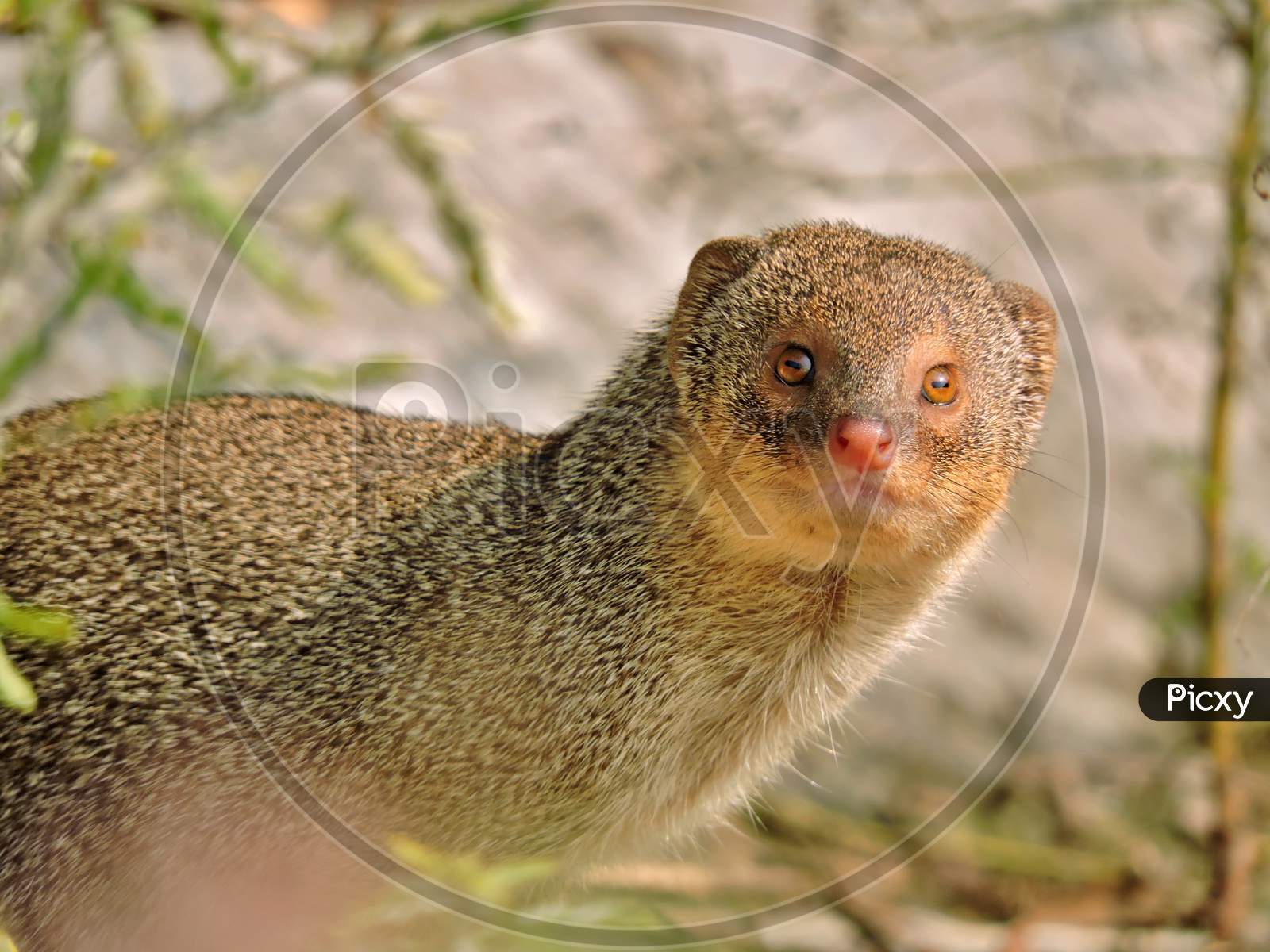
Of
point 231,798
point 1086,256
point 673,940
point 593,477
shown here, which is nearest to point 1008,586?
point 1086,256

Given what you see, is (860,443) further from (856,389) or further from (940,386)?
(940,386)

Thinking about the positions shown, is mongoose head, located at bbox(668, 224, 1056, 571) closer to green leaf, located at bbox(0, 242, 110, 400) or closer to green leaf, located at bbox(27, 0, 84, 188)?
green leaf, located at bbox(0, 242, 110, 400)

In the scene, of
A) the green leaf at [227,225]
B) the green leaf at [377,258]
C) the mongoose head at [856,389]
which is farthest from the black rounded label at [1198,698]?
the green leaf at [227,225]

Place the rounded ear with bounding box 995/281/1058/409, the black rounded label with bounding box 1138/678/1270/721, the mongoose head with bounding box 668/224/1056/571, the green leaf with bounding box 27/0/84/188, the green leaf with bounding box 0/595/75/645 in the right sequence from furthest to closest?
1. the black rounded label with bounding box 1138/678/1270/721
2. the green leaf with bounding box 27/0/84/188
3. the rounded ear with bounding box 995/281/1058/409
4. the mongoose head with bounding box 668/224/1056/571
5. the green leaf with bounding box 0/595/75/645

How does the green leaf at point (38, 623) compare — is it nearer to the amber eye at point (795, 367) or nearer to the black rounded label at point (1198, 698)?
the amber eye at point (795, 367)

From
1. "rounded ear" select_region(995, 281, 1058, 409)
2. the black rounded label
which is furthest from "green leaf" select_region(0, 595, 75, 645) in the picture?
the black rounded label

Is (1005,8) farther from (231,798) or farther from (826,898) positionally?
(231,798)
